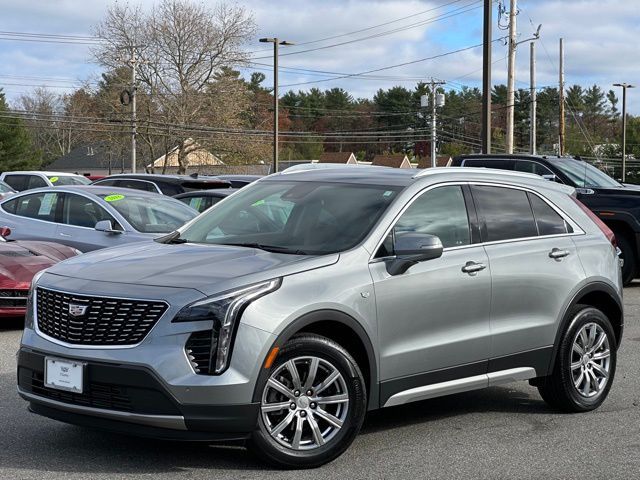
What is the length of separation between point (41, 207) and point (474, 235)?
8.19 metres

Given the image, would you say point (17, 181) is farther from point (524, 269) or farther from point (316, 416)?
point (316, 416)

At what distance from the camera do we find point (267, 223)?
613 centimetres

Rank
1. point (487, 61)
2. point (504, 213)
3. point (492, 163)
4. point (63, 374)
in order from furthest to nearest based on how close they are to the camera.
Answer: point (487, 61), point (492, 163), point (504, 213), point (63, 374)

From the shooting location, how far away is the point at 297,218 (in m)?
6.04

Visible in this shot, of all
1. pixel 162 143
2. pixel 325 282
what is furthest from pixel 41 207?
pixel 162 143

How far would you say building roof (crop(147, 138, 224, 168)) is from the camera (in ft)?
211

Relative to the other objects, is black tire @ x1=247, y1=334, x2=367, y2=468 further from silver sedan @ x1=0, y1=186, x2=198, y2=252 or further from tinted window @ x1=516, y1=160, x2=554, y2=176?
tinted window @ x1=516, y1=160, x2=554, y2=176

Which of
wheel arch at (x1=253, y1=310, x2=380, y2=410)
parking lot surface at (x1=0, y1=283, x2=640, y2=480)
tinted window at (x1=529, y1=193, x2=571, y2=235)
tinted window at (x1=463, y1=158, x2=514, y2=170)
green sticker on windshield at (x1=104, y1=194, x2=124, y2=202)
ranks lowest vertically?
parking lot surface at (x1=0, y1=283, x2=640, y2=480)

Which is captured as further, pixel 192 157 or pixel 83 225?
pixel 192 157

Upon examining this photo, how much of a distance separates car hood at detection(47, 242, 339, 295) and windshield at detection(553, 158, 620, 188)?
1061 cm

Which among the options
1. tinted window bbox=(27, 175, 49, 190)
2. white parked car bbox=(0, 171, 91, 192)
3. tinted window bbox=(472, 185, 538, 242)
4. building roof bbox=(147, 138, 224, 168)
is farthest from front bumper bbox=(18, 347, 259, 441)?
building roof bbox=(147, 138, 224, 168)

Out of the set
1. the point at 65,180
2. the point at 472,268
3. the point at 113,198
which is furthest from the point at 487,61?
the point at 472,268

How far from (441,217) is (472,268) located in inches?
15.4

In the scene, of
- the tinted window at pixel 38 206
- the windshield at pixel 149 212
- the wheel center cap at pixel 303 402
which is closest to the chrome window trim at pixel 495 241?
the wheel center cap at pixel 303 402
